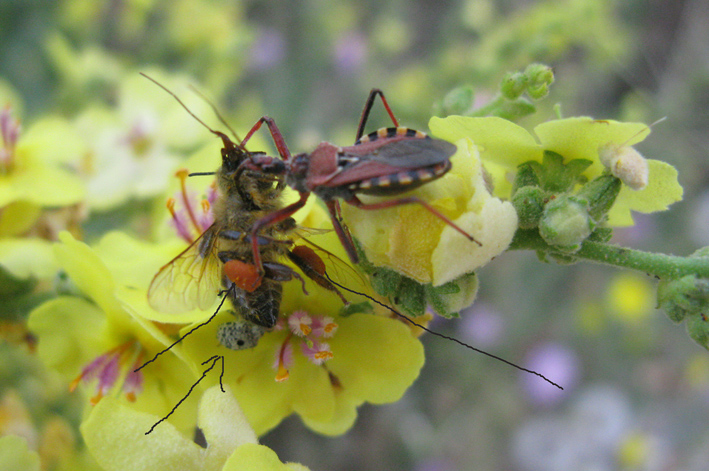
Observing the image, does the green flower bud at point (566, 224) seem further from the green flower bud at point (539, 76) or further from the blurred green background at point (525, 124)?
the blurred green background at point (525, 124)

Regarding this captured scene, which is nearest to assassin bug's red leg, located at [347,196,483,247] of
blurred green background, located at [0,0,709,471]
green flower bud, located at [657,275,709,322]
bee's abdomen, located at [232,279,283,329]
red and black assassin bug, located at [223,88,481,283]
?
red and black assassin bug, located at [223,88,481,283]

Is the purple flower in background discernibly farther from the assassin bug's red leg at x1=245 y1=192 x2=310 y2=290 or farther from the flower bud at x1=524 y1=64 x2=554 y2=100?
the assassin bug's red leg at x1=245 y1=192 x2=310 y2=290

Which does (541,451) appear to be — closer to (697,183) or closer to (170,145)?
(697,183)

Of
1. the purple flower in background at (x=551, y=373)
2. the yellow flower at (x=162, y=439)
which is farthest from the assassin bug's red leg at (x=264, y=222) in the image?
the purple flower in background at (x=551, y=373)

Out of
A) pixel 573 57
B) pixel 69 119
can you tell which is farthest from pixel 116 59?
pixel 573 57

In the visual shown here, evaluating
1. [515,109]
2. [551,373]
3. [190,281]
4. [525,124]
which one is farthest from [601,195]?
[551,373]

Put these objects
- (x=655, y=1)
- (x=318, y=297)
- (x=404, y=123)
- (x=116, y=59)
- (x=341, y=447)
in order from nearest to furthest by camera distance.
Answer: (x=318, y=297)
(x=404, y=123)
(x=116, y=59)
(x=341, y=447)
(x=655, y=1)
